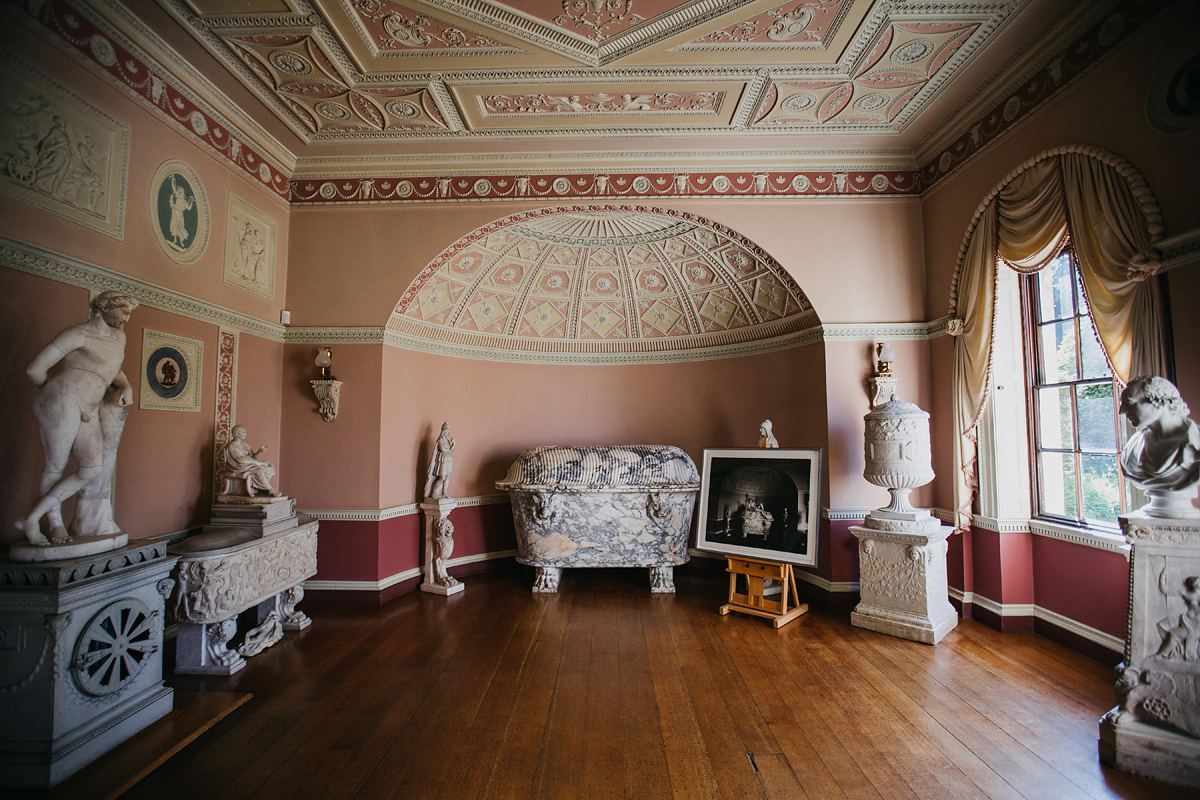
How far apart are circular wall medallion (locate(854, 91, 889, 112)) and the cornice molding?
5207 mm

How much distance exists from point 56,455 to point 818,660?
4.34 meters

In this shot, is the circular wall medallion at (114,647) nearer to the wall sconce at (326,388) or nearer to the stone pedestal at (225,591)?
the stone pedestal at (225,591)

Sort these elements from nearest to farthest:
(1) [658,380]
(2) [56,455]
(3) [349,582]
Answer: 1. (2) [56,455]
2. (3) [349,582]
3. (1) [658,380]

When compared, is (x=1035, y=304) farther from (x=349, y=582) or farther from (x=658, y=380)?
(x=349, y=582)

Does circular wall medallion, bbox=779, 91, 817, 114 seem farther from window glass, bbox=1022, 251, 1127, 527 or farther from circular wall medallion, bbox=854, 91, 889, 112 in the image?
window glass, bbox=1022, 251, 1127, 527

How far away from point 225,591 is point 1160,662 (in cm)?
487

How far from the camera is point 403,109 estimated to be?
4145mm

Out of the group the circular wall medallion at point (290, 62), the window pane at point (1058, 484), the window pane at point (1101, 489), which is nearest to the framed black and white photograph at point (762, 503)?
the window pane at point (1058, 484)

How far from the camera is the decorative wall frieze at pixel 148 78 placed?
2.90 m

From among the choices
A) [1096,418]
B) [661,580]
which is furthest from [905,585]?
[661,580]

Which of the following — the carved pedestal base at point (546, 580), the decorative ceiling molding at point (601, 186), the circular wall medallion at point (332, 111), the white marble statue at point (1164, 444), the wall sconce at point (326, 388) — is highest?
the circular wall medallion at point (332, 111)

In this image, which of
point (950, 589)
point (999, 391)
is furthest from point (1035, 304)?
point (950, 589)

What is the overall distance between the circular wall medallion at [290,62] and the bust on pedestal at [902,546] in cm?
486

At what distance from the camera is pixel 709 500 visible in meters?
4.61
